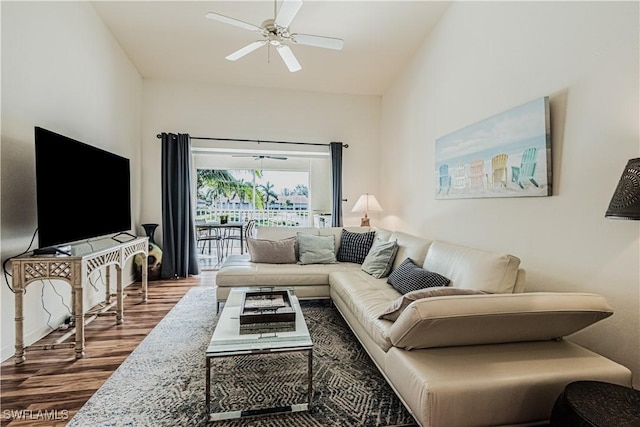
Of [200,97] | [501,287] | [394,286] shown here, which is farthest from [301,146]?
[501,287]

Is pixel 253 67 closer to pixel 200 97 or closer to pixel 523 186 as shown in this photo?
pixel 200 97

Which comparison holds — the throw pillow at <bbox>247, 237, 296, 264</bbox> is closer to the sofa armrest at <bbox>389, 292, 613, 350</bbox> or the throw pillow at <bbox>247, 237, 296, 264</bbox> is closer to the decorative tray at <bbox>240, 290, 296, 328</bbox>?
the decorative tray at <bbox>240, 290, 296, 328</bbox>

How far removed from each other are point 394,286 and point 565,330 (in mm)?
1264

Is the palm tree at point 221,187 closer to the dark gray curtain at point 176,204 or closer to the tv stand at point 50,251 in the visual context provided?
the dark gray curtain at point 176,204

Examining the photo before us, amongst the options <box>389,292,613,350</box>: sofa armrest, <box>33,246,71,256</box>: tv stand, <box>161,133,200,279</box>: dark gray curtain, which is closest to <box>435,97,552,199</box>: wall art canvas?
<box>389,292,613,350</box>: sofa armrest

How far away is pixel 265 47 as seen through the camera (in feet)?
13.1

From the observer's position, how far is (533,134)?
7.50ft

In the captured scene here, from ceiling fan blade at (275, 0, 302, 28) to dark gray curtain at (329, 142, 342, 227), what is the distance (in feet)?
8.76

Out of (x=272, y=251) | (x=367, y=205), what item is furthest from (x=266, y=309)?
(x=367, y=205)

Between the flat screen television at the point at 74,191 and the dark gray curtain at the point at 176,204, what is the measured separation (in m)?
1.37

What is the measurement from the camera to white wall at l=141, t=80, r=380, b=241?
491 centimetres

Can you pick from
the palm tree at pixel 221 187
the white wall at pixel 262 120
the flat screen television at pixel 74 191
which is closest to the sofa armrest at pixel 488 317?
the flat screen television at pixel 74 191

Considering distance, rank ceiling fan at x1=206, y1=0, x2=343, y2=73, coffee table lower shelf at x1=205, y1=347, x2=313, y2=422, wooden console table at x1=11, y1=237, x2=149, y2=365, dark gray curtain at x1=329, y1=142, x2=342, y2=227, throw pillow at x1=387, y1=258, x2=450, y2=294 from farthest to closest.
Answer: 1. dark gray curtain at x1=329, y1=142, x2=342, y2=227
2. ceiling fan at x1=206, y1=0, x2=343, y2=73
3. throw pillow at x1=387, y1=258, x2=450, y2=294
4. wooden console table at x1=11, y1=237, x2=149, y2=365
5. coffee table lower shelf at x1=205, y1=347, x2=313, y2=422

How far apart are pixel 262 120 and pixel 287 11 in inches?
108
